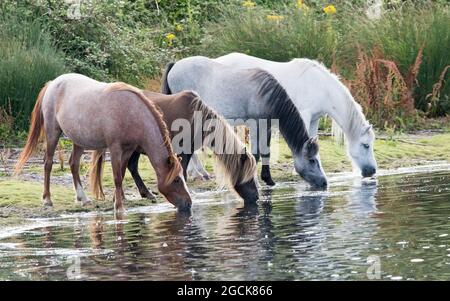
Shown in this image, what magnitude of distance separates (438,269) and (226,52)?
1101cm

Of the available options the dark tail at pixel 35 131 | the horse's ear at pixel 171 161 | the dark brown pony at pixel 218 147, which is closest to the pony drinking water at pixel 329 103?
the dark brown pony at pixel 218 147

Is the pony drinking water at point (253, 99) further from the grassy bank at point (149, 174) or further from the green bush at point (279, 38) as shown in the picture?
the green bush at point (279, 38)

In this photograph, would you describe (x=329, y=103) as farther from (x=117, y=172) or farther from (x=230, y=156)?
(x=117, y=172)

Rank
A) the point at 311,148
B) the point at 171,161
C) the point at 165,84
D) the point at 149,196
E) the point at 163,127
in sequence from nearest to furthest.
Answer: the point at 171,161
the point at 163,127
the point at 149,196
the point at 311,148
the point at 165,84

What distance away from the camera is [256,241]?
939 cm

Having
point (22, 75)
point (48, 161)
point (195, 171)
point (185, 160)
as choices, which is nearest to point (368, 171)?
point (195, 171)

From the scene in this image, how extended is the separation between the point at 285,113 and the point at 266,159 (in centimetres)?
73

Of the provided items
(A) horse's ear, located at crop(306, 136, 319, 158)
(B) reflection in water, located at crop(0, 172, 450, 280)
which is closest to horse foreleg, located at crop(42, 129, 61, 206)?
(B) reflection in water, located at crop(0, 172, 450, 280)

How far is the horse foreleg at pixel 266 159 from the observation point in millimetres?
13929

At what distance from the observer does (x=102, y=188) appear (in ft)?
43.2
